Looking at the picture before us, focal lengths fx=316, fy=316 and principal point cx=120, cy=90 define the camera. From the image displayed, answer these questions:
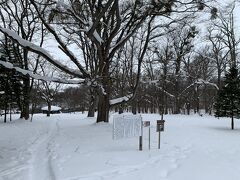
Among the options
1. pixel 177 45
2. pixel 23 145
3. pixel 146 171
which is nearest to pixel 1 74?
pixel 23 145

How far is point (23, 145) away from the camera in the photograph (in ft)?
44.6

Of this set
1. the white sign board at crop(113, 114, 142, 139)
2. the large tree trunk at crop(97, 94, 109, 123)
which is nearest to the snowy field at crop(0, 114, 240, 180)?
the white sign board at crop(113, 114, 142, 139)

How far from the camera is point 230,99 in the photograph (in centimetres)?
2084

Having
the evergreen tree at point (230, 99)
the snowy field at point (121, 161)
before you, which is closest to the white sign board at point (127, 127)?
the snowy field at point (121, 161)

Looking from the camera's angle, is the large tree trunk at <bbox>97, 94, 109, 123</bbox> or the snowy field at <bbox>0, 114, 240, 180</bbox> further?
the large tree trunk at <bbox>97, 94, 109, 123</bbox>

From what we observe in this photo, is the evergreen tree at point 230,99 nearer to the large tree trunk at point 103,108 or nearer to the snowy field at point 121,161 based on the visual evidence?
the large tree trunk at point 103,108

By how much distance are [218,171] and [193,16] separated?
11546 mm

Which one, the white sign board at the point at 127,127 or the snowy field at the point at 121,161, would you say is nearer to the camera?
the snowy field at the point at 121,161

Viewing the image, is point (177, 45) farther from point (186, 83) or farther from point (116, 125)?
point (116, 125)

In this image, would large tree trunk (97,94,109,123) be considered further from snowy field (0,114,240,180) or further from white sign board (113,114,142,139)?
white sign board (113,114,142,139)

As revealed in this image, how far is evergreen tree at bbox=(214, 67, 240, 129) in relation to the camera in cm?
2066

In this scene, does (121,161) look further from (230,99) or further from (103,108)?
(230,99)

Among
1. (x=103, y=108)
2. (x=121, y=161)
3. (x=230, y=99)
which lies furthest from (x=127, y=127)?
(x=230, y=99)

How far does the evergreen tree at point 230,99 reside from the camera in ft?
67.8
